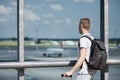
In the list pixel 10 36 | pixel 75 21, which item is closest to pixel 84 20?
pixel 75 21

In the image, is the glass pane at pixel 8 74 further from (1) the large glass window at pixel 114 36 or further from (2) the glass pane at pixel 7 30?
(1) the large glass window at pixel 114 36

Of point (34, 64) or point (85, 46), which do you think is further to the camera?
point (34, 64)

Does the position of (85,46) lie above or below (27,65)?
above

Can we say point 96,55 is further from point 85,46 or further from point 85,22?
point 85,22

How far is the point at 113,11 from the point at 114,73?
2.34 feet

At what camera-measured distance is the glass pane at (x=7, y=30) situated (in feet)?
18.0

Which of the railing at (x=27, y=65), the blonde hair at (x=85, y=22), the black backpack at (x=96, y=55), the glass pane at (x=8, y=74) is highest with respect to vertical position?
the blonde hair at (x=85, y=22)

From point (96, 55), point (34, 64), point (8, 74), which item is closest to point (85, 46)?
point (96, 55)

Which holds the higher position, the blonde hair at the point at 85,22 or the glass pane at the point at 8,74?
the blonde hair at the point at 85,22

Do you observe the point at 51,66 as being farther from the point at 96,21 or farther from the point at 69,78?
the point at 96,21

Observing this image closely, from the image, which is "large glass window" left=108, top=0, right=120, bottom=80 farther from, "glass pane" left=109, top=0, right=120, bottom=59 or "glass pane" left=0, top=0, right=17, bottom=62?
"glass pane" left=0, top=0, right=17, bottom=62

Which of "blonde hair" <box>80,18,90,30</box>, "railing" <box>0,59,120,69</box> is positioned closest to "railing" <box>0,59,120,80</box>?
"railing" <box>0,59,120,69</box>

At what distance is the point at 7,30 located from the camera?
5508mm

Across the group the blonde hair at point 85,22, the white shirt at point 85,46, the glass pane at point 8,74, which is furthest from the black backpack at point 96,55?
the glass pane at point 8,74
